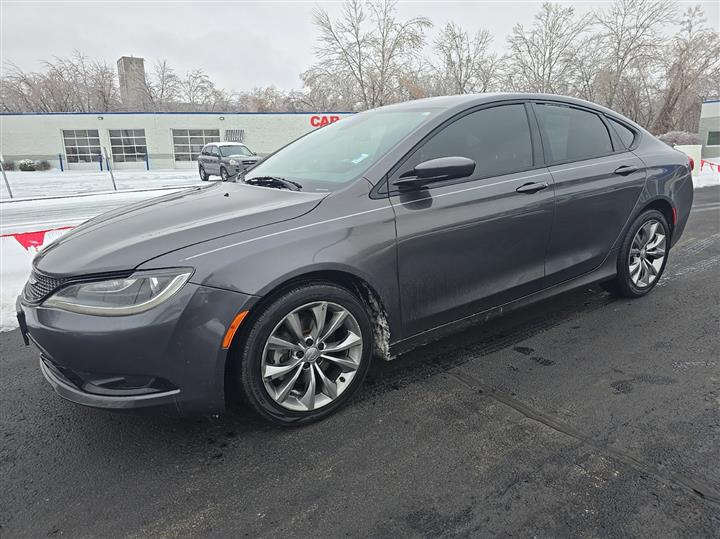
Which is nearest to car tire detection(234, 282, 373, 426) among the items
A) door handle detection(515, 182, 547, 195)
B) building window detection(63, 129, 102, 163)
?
door handle detection(515, 182, 547, 195)

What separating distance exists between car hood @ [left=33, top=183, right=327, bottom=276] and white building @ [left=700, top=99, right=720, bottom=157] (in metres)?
31.2

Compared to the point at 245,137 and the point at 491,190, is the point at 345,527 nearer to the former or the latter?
the point at 491,190

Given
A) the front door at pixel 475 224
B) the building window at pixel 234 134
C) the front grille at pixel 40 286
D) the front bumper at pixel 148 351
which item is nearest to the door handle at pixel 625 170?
the front door at pixel 475 224

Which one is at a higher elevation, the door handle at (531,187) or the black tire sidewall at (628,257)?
the door handle at (531,187)

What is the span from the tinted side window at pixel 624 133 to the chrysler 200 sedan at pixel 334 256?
0.26 ft

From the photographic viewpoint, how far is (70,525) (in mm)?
1948

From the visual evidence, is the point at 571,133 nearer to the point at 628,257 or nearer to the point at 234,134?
the point at 628,257

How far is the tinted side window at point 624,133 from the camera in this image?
13.2 ft

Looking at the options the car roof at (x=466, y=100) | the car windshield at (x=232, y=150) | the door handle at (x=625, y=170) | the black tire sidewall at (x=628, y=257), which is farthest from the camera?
the car windshield at (x=232, y=150)

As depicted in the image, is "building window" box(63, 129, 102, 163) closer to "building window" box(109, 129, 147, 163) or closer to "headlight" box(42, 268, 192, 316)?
"building window" box(109, 129, 147, 163)

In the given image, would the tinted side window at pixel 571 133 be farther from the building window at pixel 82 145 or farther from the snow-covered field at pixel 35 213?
the building window at pixel 82 145

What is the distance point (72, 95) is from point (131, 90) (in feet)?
34.7

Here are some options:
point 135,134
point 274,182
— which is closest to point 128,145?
point 135,134

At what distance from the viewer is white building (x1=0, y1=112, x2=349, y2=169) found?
3325cm
